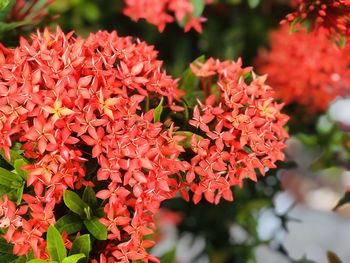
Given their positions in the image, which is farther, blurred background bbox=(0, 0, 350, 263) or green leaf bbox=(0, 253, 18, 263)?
blurred background bbox=(0, 0, 350, 263)

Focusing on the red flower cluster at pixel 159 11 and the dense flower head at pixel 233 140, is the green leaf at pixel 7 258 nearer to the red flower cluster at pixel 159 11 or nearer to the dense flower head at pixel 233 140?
the dense flower head at pixel 233 140

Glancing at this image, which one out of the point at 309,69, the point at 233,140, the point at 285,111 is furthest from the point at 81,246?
the point at 285,111

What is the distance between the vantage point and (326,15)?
35.9 inches

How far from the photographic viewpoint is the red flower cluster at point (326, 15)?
894mm

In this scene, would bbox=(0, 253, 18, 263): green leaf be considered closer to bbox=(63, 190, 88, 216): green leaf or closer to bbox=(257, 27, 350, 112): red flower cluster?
bbox=(63, 190, 88, 216): green leaf

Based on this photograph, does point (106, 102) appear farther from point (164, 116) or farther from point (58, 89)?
point (164, 116)

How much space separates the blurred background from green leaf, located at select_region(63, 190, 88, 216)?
33 cm

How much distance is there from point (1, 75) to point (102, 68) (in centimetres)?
13

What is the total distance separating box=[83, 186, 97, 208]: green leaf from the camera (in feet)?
2.57

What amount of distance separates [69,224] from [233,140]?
24 cm

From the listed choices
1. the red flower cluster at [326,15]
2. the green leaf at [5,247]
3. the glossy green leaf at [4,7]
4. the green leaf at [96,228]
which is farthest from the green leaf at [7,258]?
the red flower cluster at [326,15]

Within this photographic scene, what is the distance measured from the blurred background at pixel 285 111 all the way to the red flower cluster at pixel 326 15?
0.14 meters

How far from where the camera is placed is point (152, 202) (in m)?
0.75

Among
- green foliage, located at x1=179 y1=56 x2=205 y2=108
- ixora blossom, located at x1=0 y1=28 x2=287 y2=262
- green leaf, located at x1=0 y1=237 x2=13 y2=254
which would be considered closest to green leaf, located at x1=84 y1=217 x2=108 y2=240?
ixora blossom, located at x1=0 y1=28 x2=287 y2=262
